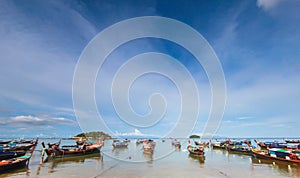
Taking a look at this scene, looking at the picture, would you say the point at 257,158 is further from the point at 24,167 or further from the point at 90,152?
the point at 24,167

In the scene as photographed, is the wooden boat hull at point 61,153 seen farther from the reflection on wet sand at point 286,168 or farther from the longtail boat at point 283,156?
the longtail boat at point 283,156

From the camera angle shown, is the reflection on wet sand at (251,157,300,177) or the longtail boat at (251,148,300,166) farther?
the longtail boat at (251,148,300,166)

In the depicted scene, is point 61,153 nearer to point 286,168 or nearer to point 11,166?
point 11,166

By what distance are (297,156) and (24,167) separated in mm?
32217

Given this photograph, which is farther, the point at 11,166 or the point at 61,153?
the point at 61,153

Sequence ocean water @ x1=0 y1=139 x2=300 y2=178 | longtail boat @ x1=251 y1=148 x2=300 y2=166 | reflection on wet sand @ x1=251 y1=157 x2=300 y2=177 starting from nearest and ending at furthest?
1. ocean water @ x1=0 y1=139 x2=300 y2=178
2. reflection on wet sand @ x1=251 y1=157 x2=300 y2=177
3. longtail boat @ x1=251 y1=148 x2=300 y2=166

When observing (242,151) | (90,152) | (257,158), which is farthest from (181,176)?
(242,151)

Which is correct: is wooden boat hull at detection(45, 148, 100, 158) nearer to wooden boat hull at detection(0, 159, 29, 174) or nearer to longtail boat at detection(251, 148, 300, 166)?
wooden boat hull at detection(0, 159, 29, 174)

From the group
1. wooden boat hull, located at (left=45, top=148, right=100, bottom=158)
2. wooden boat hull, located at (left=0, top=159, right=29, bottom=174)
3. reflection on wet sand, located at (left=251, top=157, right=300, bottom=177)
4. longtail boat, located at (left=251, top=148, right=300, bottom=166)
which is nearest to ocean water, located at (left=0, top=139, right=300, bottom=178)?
reflection on wet sand, located at (left=251, top=157, right=300, bottom=177)

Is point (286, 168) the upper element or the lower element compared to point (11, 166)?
upper

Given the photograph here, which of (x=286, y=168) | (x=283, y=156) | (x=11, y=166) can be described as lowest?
(x=11, y=166)

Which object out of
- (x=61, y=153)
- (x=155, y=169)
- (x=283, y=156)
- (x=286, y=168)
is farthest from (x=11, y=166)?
(x=283, y=156)

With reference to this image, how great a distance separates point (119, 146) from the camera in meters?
51.8

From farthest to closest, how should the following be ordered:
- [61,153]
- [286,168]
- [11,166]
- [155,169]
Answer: [61,153] < [286,168] < [155,169] < [11,166]
